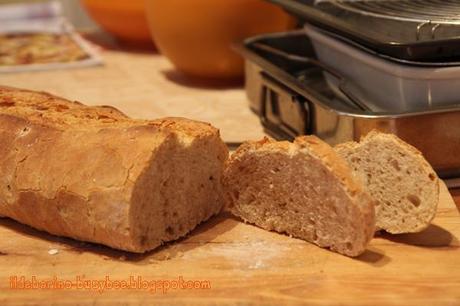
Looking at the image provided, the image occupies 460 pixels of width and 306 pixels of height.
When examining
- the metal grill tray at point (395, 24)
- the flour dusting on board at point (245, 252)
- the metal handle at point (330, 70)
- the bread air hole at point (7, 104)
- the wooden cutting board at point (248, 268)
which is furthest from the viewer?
the metal handle at point (330, 70)

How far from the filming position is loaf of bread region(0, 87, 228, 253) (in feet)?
3.95

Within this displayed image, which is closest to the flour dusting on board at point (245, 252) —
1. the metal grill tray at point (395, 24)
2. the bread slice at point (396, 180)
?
the bread slice at point (396, 180)

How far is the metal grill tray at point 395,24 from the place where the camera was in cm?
136

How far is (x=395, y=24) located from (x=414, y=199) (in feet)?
1.38

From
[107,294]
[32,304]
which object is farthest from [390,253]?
[32,304]

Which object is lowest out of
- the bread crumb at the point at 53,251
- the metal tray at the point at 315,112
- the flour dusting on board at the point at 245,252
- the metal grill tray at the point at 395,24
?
the bread crumb at the point at 53,251

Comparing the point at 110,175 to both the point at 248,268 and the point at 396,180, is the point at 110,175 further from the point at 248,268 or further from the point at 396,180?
the point at 396,180

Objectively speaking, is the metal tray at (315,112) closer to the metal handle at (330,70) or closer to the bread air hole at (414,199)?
the metal handle at (330,70)

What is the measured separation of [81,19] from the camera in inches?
126

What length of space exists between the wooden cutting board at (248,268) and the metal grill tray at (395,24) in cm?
27

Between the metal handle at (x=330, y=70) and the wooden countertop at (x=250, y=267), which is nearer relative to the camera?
the wooden countertop at (x=250, y=267)

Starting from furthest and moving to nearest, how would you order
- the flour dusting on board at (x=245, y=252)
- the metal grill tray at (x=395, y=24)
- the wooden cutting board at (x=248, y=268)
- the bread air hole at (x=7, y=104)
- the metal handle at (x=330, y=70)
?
the metal handle at (x=330, y=70), the bread air hole at (x=7, y=104), the metal grill tray at (x=395, y=24), the flour dusting on board at (x=245, y=252), the wooden cutting board at (x=248, y=268)

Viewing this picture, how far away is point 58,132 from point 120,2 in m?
1.27

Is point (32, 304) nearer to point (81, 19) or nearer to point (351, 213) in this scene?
point (351, 213)
